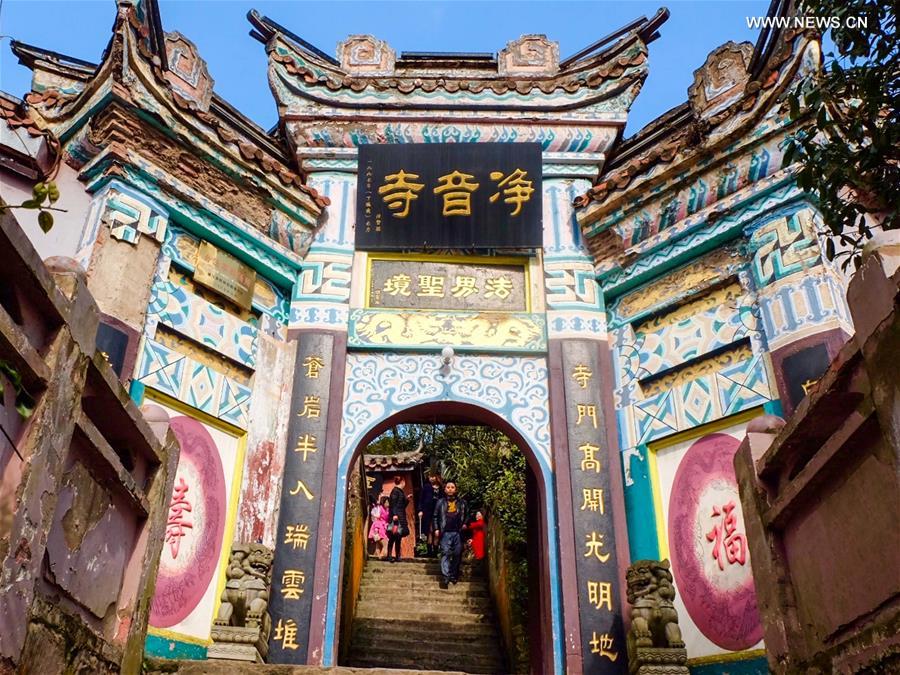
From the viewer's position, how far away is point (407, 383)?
26.2 ft

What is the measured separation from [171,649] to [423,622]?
426 centimetres

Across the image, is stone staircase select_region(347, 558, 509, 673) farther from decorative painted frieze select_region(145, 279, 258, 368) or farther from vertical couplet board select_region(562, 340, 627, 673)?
decorative painted frieze select_region(145, 279, 258, 368)

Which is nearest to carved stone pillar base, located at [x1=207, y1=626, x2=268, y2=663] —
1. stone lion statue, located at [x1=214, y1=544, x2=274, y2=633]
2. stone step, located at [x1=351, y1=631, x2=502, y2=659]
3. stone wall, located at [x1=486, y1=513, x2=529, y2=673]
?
stone lion statue, located at [x1=214, y1=544, x2=274, y2=633]

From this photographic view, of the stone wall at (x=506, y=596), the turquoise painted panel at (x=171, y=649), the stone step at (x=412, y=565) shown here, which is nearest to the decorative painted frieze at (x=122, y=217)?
the turquoise painted panel at (x=171, y=649)

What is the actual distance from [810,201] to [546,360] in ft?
9.23

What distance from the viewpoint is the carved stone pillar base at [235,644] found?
6004 mm

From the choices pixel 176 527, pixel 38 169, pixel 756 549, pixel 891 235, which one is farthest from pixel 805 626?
pixel 38 169

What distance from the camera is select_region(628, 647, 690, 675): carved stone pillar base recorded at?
6035 mm

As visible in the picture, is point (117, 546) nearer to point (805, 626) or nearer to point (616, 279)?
point (805, 626)

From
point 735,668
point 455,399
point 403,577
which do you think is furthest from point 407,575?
point 735,668

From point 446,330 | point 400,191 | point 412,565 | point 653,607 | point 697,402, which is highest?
point 400,191

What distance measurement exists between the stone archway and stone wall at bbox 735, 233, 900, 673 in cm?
356

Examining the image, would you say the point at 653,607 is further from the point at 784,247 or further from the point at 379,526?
the point at 379,526

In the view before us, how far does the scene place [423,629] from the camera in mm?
9750
